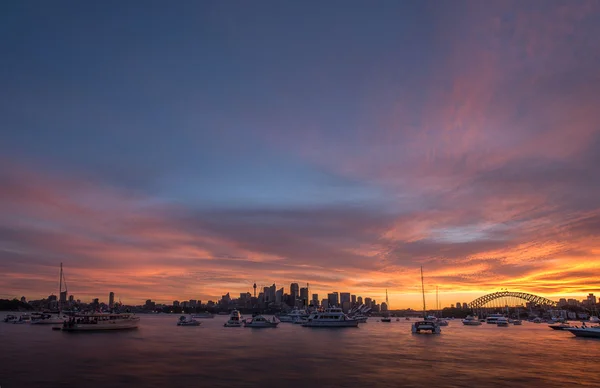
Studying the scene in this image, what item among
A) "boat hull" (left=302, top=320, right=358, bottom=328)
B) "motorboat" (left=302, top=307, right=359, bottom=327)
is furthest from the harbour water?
"motorboat" (left=302, top=307, right=359, bottom=327)

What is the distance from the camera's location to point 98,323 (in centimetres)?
12875

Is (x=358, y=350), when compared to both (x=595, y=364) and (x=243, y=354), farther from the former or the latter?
(x=595, y=364)

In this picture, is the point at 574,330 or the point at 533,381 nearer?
the point at 533,381

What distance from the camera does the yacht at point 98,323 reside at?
4926 inches

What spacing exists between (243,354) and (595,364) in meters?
55.9

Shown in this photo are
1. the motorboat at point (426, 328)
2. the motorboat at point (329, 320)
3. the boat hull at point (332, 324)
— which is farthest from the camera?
the motorboat at point (329, 320)

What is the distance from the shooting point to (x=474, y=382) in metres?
45.2

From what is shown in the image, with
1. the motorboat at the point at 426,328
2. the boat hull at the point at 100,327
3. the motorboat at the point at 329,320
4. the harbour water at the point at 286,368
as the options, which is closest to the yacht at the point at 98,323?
the boat hull at the point at 100,327

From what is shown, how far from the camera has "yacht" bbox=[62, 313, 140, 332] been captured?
411 ft

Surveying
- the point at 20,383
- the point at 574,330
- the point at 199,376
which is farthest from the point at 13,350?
the point at 574,330

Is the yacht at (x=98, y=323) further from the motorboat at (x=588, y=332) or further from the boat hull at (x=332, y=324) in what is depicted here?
the motorboat at (x=588, y=332)

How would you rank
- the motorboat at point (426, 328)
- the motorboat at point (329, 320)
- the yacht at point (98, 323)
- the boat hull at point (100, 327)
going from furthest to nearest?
the motorboat at point (329, 320) → the motorboat at point (426, 328) → the yacht at point (98, 323) → the boat hull at point (100, 327)

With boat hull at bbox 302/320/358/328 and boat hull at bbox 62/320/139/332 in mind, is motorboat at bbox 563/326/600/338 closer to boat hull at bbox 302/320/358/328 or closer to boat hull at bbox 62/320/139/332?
boat hull at bbox 302/320/358/328

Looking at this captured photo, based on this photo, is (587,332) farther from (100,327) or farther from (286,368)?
(100,327)
